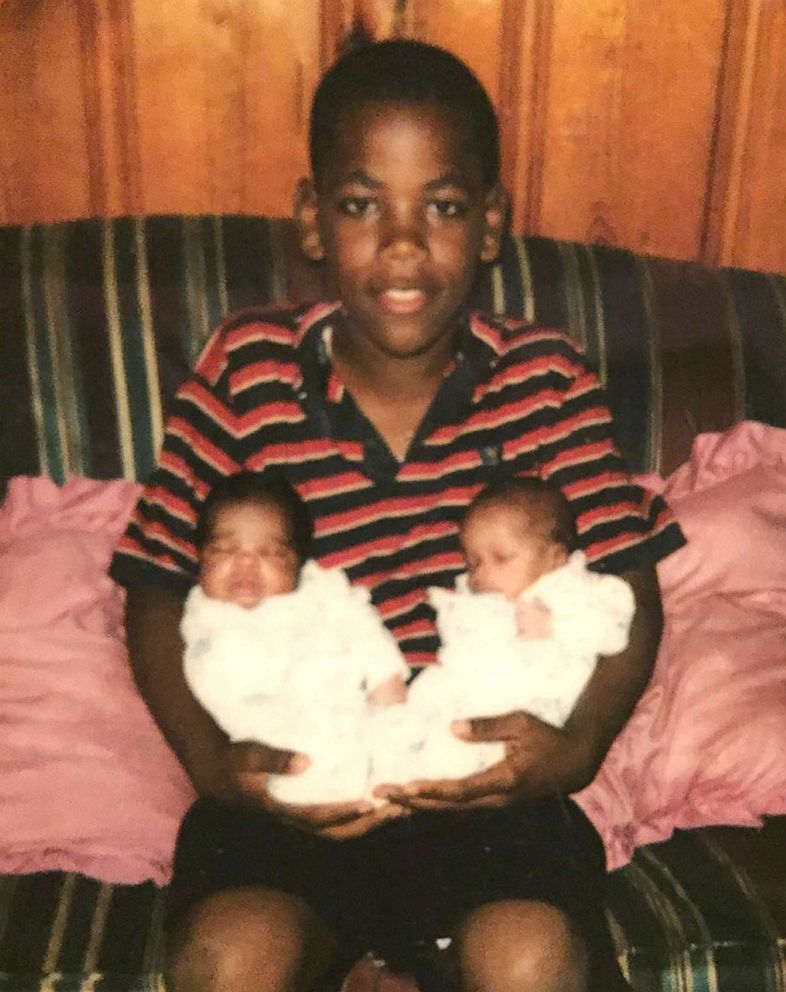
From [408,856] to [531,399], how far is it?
0.64 m

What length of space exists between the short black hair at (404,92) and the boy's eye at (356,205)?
7 centimetres

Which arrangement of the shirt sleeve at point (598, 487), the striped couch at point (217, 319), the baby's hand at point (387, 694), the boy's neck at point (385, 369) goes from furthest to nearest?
the striped couch at point (217, 319), the boy's neck at point (385, 369), the shirt sleeve at point (598, 487), the baby's hand at point (387, 694)

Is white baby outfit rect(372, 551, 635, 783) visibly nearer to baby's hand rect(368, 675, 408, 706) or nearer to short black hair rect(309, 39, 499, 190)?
baby's hand rect(368, 675, 408, 706)

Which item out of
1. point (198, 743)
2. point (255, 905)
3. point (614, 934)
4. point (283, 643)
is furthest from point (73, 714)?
point (614, 934)

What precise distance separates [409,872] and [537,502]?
50cm

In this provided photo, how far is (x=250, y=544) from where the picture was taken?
1.36 metres

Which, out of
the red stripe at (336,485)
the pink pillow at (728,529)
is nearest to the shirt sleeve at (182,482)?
the red stripe at (336,485)

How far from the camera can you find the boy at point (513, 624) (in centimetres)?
131

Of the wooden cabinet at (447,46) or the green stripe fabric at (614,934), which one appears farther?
the wooden cabinet at (447,46)

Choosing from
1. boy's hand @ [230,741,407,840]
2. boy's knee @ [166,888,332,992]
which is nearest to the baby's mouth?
boy's hand @ [230,741,407,840]

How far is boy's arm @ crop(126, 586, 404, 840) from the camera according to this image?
4.04 ft

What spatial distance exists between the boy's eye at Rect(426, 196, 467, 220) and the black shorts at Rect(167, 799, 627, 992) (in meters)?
0.77

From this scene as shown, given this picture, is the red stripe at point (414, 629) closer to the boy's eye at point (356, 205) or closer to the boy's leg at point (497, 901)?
the boy's leg at point (497, 901)

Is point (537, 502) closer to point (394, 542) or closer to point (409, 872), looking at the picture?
point (394, 542)
